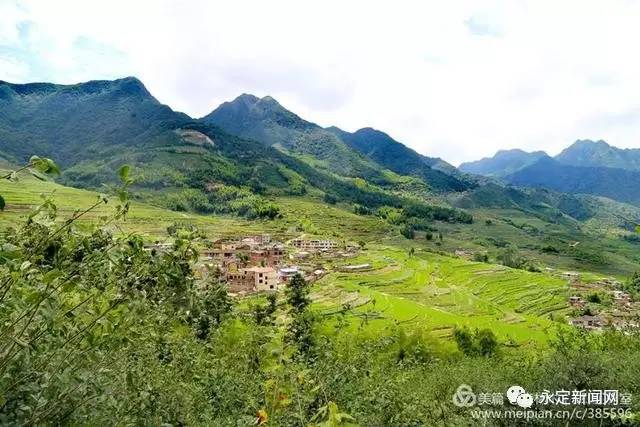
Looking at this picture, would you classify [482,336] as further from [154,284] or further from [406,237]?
[406,237]

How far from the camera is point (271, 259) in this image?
62.4 m

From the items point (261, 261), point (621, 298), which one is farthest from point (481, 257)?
point (261, 261)

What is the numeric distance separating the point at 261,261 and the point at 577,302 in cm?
4000

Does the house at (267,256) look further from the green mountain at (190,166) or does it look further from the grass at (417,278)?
the green mountain at (190,166)

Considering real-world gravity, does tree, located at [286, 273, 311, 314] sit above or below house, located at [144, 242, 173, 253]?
below

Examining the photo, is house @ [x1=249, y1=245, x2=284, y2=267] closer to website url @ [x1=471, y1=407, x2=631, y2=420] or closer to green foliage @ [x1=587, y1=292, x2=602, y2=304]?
green foliage @ [x1=587, y1=292, x2=602, y2=304]

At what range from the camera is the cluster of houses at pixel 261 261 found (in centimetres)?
4997

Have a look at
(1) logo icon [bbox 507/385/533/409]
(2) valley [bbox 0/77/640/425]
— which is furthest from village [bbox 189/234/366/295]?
(1) logo icon [bbox 507/385/533/409]

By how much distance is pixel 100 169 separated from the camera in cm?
14150

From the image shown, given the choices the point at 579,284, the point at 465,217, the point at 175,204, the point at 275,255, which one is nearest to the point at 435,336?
the point at 275,255

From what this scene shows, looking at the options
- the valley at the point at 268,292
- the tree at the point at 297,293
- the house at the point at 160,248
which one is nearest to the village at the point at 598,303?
the valley at the point at 268,292

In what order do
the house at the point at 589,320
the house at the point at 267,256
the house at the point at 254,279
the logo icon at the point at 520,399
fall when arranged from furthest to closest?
the house at the point at 267,256, the house at the point at 254,279, the house at the point at 589,320, the logo icon at the point at 520,399

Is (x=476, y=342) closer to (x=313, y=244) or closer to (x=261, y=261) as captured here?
(x=261, y=261)

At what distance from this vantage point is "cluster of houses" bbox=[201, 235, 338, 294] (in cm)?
4997
